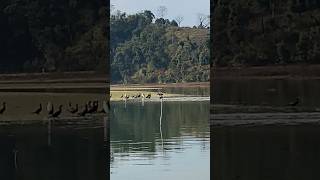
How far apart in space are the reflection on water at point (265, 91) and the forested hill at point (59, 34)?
1.64 m

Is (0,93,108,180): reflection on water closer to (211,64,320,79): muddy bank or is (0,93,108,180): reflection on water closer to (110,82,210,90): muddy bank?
(211,64,320,79): muddy bank

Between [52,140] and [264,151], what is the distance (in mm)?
2759

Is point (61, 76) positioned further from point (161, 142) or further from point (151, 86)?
point (151, 86)

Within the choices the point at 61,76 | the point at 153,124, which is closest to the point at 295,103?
the point at 61,76

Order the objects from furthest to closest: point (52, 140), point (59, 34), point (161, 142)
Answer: point (161, 142)
point (59, 34)
point (52, 140)

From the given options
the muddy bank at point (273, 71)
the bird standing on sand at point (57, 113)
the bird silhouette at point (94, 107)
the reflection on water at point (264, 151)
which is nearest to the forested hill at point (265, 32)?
the muddy bank at point (273, 71)

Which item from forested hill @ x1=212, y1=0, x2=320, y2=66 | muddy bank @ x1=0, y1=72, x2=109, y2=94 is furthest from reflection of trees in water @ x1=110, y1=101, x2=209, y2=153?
forested hill @ x1=212, y1=0, x2=320, y2=66

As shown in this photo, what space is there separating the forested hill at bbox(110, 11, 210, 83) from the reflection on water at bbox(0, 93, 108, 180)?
807cm

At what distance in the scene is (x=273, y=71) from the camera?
750 cm

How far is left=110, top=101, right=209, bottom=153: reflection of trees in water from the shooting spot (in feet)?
29.9

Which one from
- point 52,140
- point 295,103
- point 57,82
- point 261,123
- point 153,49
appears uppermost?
point 153,49

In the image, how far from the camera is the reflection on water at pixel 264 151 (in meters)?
6.71

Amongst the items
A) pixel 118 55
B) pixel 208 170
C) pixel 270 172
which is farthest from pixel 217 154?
pixel 118 55

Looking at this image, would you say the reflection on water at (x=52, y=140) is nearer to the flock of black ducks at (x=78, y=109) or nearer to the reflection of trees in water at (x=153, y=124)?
the flock of black ducks at (x=78, y=109)
